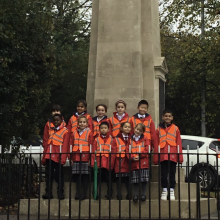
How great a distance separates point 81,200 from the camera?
8.49 m

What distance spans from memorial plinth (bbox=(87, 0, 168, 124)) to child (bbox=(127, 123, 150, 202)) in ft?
6.30

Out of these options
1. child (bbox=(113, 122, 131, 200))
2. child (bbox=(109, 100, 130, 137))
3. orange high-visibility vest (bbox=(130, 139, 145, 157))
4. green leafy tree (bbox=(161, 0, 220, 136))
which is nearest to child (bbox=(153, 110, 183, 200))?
orange high-visibility vest (bbox=(130, 139, 145, 157))

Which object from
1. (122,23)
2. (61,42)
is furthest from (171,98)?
(122,23)

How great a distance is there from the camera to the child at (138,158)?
8.26 metres

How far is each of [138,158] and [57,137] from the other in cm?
164

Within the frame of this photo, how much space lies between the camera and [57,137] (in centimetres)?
887

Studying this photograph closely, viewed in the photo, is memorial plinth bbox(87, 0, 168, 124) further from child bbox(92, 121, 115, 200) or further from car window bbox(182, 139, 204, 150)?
car window bbox(182, 139, 204, 150)

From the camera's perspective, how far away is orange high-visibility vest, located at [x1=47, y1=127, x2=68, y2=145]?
884cm

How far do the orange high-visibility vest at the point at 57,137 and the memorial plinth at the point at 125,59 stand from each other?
181 cm

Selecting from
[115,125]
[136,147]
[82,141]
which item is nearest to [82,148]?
[82,141]

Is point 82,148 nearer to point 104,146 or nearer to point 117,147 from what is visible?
point 104,146

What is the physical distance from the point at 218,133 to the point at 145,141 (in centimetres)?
2218

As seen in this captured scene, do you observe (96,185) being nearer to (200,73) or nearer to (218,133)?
(200,73)

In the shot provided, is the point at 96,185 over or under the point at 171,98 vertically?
under
